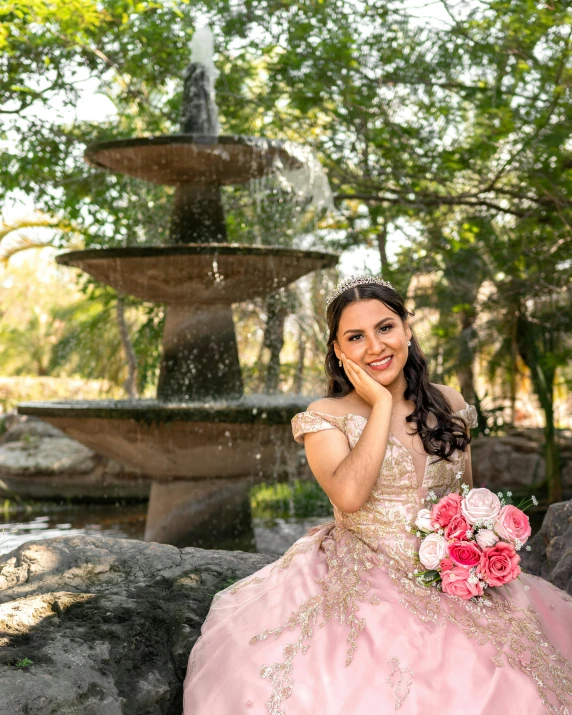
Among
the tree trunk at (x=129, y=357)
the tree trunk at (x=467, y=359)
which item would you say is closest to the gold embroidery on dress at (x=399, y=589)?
the tree trunk at (x=467, y=359)

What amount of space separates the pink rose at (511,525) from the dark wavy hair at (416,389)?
1.47 feet

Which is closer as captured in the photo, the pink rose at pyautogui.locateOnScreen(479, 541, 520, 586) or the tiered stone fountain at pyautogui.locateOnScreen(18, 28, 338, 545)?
the pink rose at pyautogui.locateOnScreen(479, 541, 520, 586)

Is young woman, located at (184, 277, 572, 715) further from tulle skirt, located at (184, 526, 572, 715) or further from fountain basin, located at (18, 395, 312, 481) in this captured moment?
fountain basin, located at (18, 395, 312, 481)

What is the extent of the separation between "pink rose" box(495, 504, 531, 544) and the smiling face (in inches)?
26.1

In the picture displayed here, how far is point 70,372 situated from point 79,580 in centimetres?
1537

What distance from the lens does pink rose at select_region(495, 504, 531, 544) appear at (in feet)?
7.98

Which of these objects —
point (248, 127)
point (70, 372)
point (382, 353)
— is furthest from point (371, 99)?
point (70, 372)

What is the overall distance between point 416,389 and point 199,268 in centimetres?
355

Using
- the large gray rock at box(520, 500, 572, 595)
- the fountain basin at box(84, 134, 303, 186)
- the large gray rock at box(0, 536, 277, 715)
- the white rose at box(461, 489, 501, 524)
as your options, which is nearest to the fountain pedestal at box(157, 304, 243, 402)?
the fountain basin at box(84, 134, 303, 186)

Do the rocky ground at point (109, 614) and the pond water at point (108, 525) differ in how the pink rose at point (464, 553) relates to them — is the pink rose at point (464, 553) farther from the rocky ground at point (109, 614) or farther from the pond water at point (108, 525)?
the pond water at point (108, 525)

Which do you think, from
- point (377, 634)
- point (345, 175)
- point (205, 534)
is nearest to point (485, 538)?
point (377, 634)

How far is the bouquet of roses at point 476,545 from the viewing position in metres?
2.44

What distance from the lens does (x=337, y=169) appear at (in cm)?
919

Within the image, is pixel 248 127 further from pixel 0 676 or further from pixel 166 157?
pixel 0 676
